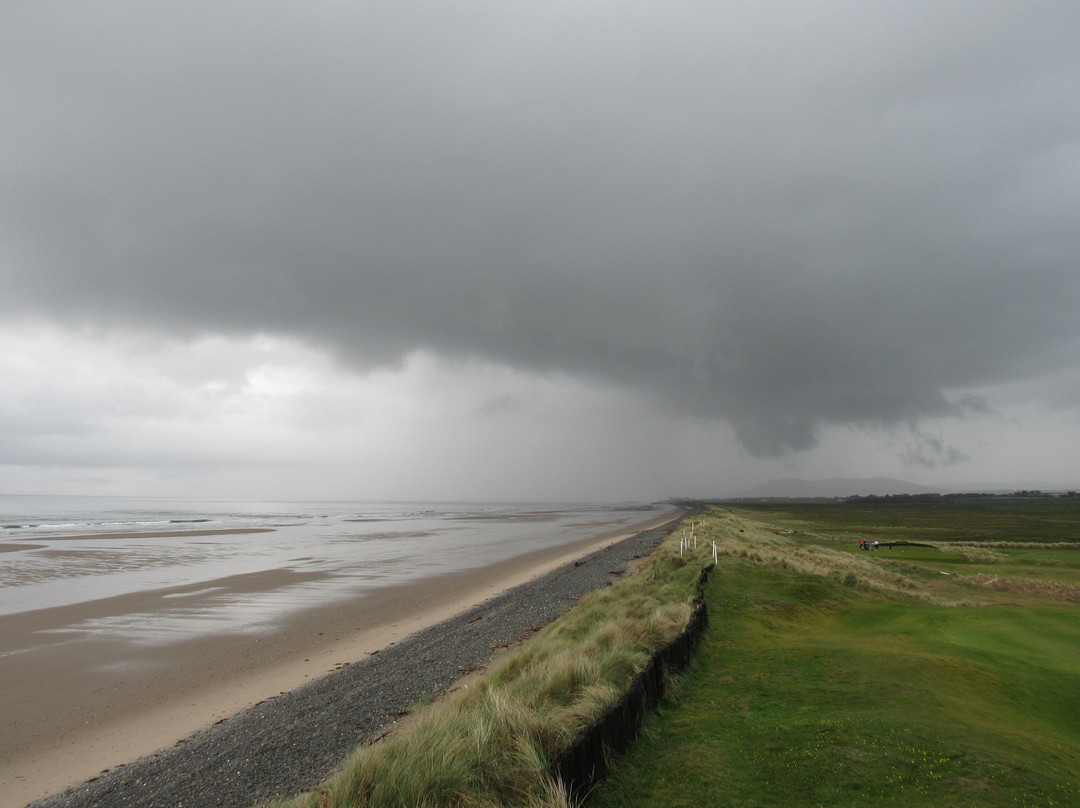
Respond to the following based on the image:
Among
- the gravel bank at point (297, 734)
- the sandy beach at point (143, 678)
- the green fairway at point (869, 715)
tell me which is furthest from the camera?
the sandy beach at point (143, 678)

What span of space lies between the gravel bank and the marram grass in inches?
68.6

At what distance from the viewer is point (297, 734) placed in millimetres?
8773

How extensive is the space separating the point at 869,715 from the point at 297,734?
27.3 feet

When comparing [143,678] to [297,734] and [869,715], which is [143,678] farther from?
[869,715]

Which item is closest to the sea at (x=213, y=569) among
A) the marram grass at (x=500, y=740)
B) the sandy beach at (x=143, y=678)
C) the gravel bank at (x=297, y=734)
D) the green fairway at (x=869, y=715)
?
the sandy beach at (x=143, y=678)

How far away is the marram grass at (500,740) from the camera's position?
4.69m

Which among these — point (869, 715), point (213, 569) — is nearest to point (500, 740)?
point (869, 715)

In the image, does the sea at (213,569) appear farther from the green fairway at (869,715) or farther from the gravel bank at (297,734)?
the green fairway at (869,715)

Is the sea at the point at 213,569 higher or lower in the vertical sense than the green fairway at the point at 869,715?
lower

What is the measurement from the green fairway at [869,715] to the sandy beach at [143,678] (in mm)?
8914

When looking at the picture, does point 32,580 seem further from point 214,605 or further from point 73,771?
point 73,771

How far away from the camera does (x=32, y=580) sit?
25.8m

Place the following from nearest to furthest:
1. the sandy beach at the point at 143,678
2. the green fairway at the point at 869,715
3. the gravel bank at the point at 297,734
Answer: the green fairway at the point at 869,715, the gravel bank at the point at 297,734, the sandy beach at the point at 143,678

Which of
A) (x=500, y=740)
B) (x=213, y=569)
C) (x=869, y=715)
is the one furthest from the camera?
(x=213, y=569)
